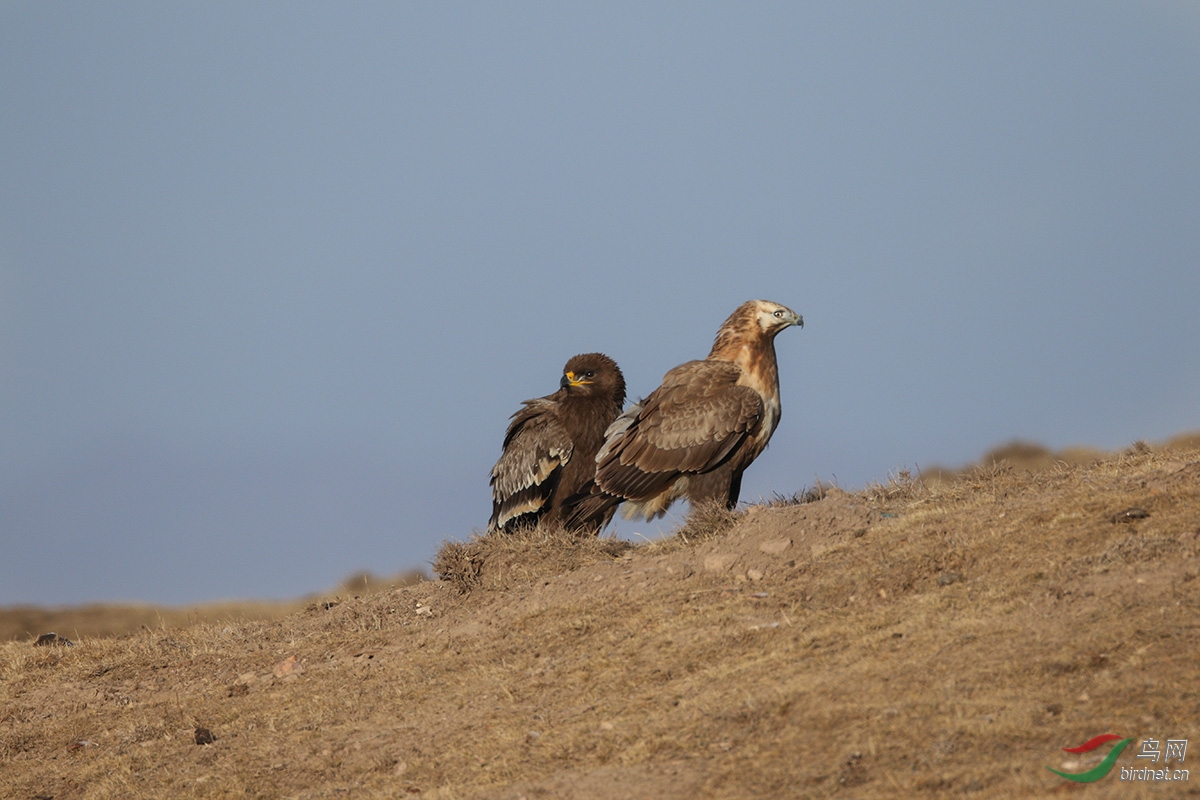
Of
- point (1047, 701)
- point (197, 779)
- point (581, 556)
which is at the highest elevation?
point (581, 556)

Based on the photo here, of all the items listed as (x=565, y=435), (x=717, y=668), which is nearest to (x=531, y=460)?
(x=565, y=435)

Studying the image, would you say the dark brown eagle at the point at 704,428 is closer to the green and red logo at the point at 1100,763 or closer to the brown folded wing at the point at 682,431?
the brown folded wing at the point at 682,431

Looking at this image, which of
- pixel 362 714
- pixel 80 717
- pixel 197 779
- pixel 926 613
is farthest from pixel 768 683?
pixel 80 717

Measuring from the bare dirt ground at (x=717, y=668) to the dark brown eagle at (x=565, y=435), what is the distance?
1.64 metres

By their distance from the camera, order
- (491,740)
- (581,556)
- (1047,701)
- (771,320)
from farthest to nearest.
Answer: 1. (771,320)
2. (581,556)
3. (491,740)
4. (1047,701)

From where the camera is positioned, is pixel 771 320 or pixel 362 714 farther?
pixel 771 320

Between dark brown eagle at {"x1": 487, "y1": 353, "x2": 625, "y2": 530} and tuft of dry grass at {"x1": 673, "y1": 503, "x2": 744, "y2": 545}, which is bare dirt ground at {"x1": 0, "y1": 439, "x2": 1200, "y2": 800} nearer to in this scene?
tuft of dry grass at {"x1": 673, "y1": 503, "x2": 744, "y2": 545}

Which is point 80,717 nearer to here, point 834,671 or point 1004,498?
point 834,671

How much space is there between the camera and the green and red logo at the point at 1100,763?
5.82 meters

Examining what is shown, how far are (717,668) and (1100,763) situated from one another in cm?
284

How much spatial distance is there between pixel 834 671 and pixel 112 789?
5404 millimetres

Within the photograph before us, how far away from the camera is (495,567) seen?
11.6 m

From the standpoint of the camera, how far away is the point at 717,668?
8219 millimetres

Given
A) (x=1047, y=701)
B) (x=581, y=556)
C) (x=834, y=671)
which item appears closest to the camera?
(x=1047, y=701)
